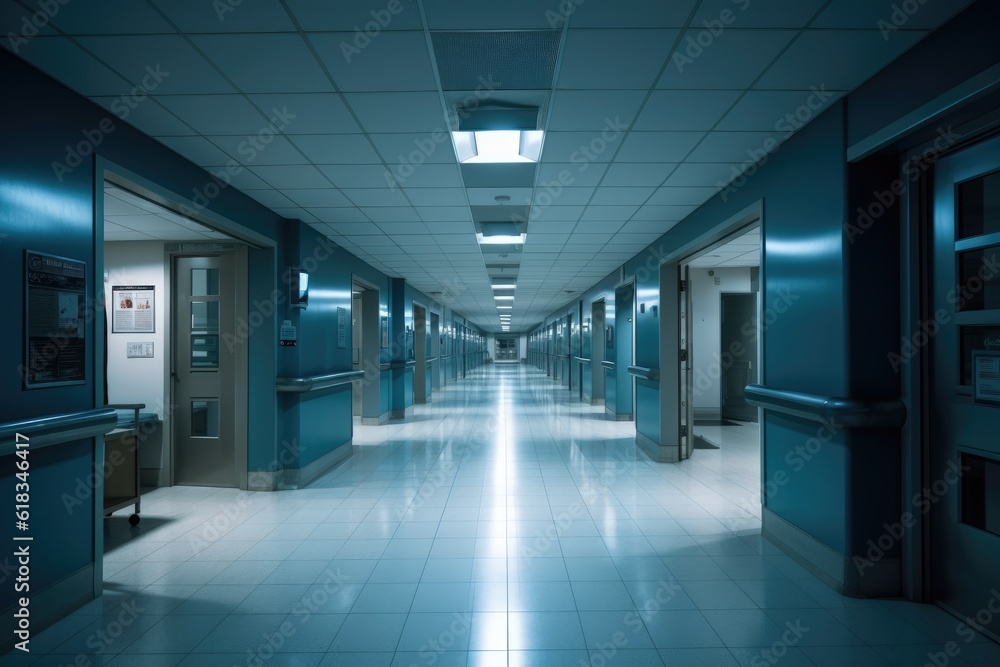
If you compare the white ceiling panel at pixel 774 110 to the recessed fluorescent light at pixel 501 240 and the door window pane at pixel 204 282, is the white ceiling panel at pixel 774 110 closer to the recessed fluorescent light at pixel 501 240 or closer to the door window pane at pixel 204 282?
the recessed fluorescent light at pixel 501 240

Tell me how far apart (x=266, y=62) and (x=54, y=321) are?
5.66 ft

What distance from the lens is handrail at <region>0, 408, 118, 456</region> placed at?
2.45m

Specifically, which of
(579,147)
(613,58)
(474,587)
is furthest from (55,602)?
(579,147)

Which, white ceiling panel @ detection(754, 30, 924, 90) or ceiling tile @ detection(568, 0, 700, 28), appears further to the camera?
white ceiling panel @ detection(754, 30, 924, 90)

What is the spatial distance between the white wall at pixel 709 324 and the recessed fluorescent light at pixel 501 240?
4511 millimetres

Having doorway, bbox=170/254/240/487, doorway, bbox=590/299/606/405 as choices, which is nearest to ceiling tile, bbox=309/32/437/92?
doorway, bbox=170/254/240/487

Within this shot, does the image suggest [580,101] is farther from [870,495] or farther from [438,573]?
[438,573]

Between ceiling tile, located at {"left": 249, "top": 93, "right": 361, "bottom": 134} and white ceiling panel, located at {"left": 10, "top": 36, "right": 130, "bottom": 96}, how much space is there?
692mm

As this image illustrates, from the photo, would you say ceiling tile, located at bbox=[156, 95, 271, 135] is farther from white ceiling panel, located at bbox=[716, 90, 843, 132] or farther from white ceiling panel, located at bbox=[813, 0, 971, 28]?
white ceiling panel, located at bbox=[813, 0, 971, 28]

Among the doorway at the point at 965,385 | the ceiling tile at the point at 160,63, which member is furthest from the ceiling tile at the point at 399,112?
the doorway at the point at 965,385

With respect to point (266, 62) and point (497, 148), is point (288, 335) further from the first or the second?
point (266, 62)

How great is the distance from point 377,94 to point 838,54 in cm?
238

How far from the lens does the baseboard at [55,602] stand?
8.37 feet

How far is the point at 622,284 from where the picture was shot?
9.21 metres
